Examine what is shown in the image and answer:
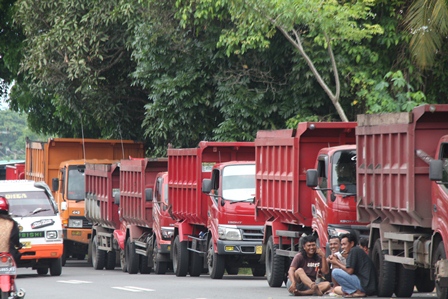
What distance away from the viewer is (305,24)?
24.7m

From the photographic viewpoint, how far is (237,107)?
27828 millimetres

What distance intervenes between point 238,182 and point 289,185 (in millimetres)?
3493

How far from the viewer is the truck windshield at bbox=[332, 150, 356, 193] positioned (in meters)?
17.6

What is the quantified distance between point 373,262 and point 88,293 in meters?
4.84

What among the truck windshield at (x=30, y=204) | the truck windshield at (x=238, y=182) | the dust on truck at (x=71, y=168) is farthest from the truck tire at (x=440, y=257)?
the dust on truck at (x=71, y=168)

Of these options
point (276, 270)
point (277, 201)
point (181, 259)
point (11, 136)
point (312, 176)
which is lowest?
point (181, 259)

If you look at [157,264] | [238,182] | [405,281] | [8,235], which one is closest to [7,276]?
[8,235]

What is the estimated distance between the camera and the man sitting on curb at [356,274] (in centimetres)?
1585

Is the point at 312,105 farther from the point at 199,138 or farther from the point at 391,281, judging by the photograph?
the point at 391,281

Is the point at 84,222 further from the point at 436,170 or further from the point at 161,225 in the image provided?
the point at 436,170

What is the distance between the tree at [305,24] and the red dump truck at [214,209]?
2.65m

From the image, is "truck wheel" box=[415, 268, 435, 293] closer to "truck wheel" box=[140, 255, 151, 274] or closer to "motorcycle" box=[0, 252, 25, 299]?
"motorcycle" box=[0, 252, 25, 299]

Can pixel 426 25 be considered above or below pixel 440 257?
above

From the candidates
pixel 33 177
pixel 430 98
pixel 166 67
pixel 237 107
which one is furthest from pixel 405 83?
pixel 33 177
